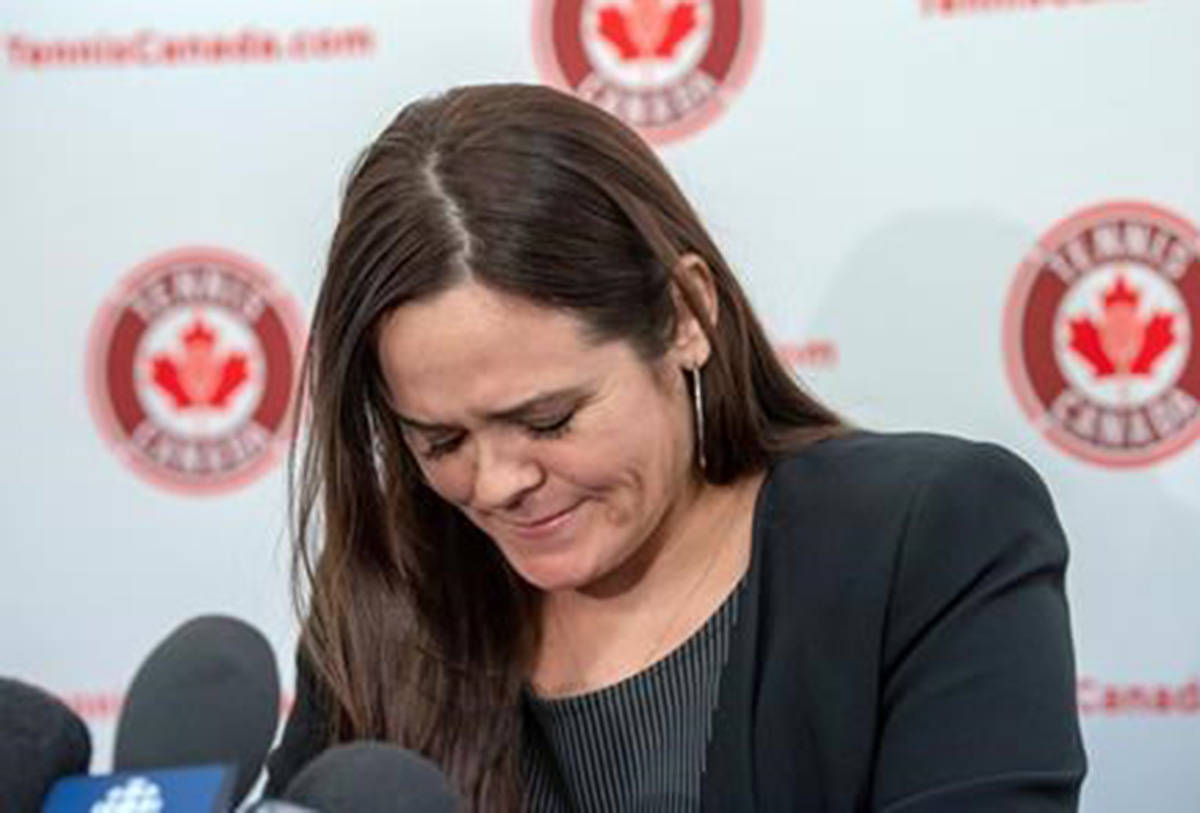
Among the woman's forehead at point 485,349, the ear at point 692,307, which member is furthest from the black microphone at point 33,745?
the ear at point 692,307

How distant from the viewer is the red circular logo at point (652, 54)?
1.27 metres

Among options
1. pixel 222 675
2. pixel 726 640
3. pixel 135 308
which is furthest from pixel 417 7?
pixel 222 675

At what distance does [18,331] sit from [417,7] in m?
0.42

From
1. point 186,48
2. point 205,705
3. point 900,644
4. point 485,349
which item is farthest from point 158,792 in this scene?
point 186,48

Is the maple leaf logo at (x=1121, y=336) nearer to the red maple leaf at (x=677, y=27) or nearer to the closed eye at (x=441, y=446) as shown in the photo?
the red maple leaf at (x=677, y=27)

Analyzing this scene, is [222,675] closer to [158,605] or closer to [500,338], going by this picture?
[500,338]

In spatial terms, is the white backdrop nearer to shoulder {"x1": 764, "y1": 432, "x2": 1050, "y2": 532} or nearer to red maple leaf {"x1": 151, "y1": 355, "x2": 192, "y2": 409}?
red maple leaf {"x1": 151, "y1": 355, "x2": 192, "y2": 409}

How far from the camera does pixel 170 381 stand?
1404mm

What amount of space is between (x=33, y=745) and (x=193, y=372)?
3.15 feet

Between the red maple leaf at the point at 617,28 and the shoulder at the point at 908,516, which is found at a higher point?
the red maple leaf at the point at 617,28

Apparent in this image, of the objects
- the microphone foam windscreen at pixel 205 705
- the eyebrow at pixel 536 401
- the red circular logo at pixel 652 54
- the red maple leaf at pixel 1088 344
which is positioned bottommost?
the microphone foam windscreen at pixel 205 705

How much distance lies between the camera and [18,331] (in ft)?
4.56

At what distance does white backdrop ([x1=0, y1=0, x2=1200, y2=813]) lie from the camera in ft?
4.05

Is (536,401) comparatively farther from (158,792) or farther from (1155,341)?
(1155,341)
